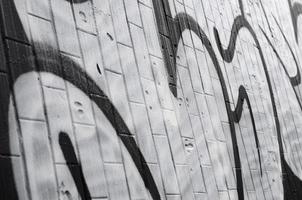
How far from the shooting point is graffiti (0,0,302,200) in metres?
2.21

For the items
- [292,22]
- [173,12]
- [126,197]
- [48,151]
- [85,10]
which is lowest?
[126,197]

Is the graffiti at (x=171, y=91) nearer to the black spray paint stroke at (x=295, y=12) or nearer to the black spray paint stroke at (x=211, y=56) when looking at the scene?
the black spray paint stroke at (x=211, y=56)

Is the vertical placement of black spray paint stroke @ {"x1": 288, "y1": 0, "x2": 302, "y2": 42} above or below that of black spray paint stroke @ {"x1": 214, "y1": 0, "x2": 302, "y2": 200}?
above

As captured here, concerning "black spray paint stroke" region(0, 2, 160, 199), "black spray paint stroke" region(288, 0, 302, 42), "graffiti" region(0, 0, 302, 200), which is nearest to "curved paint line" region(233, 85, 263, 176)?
"graffiti" region(0, 0, 302, 200)

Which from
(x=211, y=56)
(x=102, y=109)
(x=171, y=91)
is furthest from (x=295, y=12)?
(x=102, y=109)

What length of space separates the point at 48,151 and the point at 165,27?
157cm

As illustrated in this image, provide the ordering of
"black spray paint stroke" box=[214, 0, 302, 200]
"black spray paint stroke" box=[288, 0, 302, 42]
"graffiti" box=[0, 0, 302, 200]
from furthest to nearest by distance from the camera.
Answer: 1. "black spray paint stroke" box=[288, 0, 302, 42]
2. "black spray paint stroke" box=[214, 0, 302, 200]
3. "graffiti" box=[0, 0, 302, 200]

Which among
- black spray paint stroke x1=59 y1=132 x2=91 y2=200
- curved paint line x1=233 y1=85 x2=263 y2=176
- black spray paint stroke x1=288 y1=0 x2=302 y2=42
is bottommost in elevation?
black spray paint stroke x1=59 y1=132 x2=91 y2=200

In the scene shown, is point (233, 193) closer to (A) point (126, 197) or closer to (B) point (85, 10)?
(A) point (126, 197)

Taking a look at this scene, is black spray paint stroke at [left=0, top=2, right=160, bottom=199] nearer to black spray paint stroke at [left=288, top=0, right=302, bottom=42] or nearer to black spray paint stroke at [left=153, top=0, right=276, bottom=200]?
black spray paint stroke at [left=153, top=0, right=276, bottom=200]

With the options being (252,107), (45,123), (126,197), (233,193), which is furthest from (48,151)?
(252,107)

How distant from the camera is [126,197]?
2.71 meters

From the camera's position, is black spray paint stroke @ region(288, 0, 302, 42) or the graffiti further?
black spray paint stroke @ region(288, 0, 302, 42)

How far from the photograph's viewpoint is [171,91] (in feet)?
11.2
